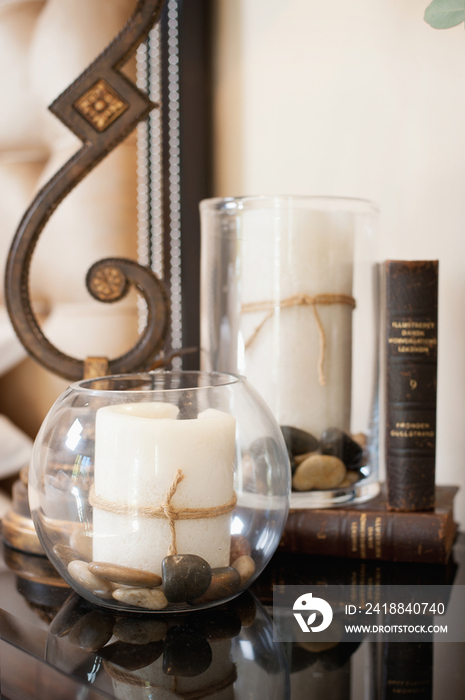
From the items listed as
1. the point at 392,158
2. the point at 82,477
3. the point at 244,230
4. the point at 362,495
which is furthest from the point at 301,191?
the point at 82,477

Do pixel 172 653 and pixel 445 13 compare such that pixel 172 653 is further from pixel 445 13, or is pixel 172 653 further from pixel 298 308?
pixel 445 13

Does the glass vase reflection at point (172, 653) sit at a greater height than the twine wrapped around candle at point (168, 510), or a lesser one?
lesser

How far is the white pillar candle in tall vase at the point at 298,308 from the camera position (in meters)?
0.59

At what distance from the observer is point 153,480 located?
0.41 m

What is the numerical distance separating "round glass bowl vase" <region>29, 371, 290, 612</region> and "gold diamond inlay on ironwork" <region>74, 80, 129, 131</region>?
278 mm

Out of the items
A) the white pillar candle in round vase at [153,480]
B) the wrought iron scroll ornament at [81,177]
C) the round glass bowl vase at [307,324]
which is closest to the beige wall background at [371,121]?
the round glass bowl vase at [307,324]

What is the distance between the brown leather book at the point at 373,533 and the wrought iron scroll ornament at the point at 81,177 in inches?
8.8

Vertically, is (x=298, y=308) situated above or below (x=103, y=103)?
below

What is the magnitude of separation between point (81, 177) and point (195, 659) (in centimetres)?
44

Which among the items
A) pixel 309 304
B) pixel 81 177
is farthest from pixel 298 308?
pixel 81 177

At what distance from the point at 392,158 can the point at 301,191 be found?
128mm

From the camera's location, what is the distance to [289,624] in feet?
1.45

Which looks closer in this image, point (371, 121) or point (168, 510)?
point (168, 510)

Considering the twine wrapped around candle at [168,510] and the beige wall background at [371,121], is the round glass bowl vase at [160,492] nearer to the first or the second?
the twine wrapped around candle at [168,510]
